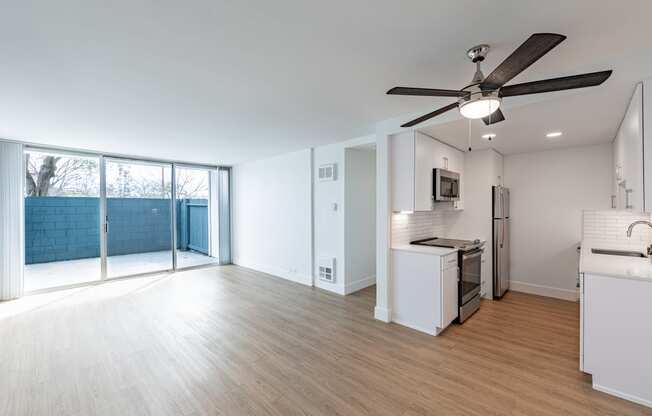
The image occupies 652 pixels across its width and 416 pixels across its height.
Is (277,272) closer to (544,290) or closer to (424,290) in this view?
(424,290)

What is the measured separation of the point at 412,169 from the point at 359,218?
1.70 metres

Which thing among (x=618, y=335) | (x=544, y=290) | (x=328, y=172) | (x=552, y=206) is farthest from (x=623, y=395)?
(x=328, y=172)

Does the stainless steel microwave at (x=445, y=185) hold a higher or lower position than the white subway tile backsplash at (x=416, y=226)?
higher

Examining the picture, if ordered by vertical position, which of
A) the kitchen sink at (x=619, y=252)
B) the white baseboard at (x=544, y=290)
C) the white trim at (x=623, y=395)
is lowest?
the white trim at (x=623, y=395)

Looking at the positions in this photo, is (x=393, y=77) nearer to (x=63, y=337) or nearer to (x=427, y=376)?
(x=427, y=376)

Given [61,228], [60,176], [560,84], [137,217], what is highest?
[560,84]

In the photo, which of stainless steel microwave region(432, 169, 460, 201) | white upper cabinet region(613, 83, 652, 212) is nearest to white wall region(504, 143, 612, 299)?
stainless steel microwave region(432, 169, 460, 201)

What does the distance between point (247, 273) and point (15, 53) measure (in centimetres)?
483

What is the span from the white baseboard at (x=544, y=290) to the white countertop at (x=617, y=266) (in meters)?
1.48

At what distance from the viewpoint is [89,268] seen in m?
Answer: 5.42

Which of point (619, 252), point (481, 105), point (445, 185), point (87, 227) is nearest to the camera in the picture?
point (481, 105)

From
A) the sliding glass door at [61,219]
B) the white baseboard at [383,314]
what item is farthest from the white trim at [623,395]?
the sliding glass door at [61,219]

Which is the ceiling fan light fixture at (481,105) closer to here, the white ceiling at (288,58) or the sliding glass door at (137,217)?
the white ceiling at (288,58)

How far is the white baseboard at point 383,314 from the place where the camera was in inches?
138
